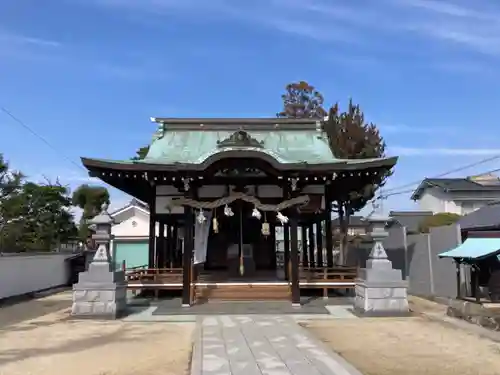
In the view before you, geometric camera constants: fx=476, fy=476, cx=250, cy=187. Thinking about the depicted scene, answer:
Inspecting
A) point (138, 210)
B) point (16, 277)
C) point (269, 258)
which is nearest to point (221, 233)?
point (269, 258)

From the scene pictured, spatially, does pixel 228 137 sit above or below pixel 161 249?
above

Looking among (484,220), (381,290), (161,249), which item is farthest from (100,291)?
(484,220)

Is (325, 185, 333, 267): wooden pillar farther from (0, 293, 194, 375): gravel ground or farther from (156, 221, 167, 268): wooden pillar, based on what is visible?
(0, 293, 194, 375): gravel ground

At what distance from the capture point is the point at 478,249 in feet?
38.0

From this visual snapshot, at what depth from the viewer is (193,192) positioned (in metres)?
14.1

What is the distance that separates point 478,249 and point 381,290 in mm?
2547

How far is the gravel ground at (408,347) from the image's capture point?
6.51 metres

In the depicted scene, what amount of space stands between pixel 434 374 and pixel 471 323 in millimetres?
4782

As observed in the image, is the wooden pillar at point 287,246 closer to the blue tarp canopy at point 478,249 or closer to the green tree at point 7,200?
the blue tarp canopy at point 478,249

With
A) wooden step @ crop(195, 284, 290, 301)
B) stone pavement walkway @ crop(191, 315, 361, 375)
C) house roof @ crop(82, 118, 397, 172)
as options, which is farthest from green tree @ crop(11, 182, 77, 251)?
stone pavement walkway @ crop(191, 315, 361, 375)

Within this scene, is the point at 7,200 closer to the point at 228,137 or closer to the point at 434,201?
the point at 228,137

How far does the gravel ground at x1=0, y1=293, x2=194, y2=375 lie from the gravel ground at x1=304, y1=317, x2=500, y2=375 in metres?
2.64

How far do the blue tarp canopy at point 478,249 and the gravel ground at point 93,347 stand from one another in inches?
265

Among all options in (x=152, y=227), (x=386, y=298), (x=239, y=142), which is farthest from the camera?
(x=152, y=227)
